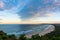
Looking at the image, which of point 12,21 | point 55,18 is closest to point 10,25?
point 12,21

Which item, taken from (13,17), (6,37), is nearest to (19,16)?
(13,17)

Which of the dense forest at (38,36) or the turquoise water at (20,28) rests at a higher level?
the turquoise water at (20,28)

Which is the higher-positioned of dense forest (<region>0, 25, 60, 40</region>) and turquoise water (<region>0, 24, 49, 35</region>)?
turquoise water (<region>0, 24, 49, 35</region>)

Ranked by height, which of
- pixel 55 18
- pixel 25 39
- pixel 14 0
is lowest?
pixel 25 39

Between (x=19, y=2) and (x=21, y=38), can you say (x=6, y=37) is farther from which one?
(x=19, y=2)

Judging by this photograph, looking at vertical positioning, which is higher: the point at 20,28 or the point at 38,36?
the point at 20,28

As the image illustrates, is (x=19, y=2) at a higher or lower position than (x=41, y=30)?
higher
